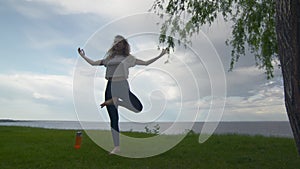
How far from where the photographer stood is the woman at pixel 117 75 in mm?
8055

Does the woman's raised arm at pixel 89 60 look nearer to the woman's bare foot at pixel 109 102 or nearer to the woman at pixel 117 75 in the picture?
the woman at pixel 117 75

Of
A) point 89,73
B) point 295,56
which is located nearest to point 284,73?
point 295,56

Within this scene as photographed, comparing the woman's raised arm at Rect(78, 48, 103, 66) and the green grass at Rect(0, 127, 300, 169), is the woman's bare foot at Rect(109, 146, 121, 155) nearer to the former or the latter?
the green grass at Rect(0, 127, 300, 169)

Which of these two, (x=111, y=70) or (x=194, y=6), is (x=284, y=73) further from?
(x=194, y=6)

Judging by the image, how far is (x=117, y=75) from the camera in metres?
8.09

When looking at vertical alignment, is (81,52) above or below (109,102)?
above

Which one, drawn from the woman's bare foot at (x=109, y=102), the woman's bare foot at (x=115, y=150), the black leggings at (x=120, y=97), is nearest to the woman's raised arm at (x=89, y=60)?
Result: the black leggings at (x=120, y=97)

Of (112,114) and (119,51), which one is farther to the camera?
(119,51)

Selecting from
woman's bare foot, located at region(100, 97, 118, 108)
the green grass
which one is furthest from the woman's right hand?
the green grass

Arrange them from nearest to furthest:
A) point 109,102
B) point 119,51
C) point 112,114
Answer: point 109,102, point 112,114, point 119,51

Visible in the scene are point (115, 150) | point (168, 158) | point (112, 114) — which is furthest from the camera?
point (115, 150)

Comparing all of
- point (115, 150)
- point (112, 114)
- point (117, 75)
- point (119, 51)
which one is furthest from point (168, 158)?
point (119, 51)

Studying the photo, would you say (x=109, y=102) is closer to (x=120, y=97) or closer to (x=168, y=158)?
(x=120, y=97)

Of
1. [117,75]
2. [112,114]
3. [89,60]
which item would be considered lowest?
[112,114]
